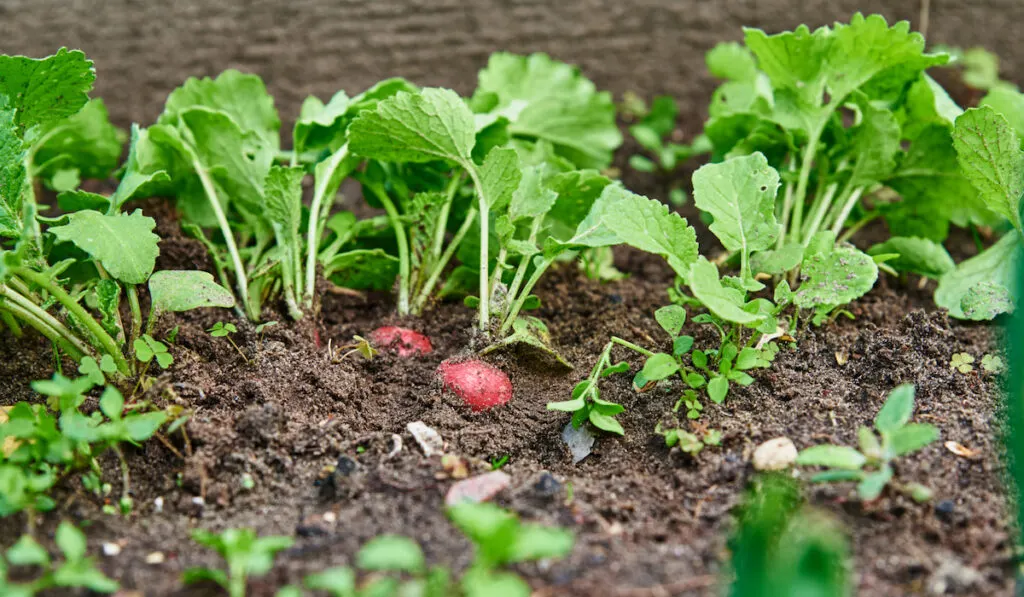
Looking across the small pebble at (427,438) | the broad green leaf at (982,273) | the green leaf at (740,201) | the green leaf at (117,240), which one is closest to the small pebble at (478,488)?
the small pebble at (427,438)

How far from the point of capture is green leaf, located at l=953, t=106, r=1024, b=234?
62.1 inches

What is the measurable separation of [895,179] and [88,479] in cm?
170

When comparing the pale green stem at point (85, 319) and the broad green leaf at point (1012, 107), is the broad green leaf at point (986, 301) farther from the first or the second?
the pale green stem at point (85, 319)

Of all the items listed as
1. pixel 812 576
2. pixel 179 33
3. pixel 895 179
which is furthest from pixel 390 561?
pixel 179 33

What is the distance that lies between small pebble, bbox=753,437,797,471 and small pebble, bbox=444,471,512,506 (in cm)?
38

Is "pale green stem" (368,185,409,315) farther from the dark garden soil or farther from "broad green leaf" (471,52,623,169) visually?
"broad green leaf" (471,52,623,169)

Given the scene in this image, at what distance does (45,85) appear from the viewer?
1604 millimetres

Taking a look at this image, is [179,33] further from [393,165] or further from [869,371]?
[869,371]

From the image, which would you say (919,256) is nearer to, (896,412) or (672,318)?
(672,318)

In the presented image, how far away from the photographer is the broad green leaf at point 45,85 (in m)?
1.56

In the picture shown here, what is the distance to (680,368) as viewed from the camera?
1.50m

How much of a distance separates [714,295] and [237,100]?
1.22 m

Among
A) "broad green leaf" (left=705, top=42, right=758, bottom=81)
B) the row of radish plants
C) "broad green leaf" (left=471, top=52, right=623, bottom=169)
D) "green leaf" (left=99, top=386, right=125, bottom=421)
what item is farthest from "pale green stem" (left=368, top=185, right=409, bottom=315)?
"broad green leaf" (left=705, top=42, right=758, bottom=81)

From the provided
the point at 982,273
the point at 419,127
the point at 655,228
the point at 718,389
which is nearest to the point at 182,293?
the point at 419,127
